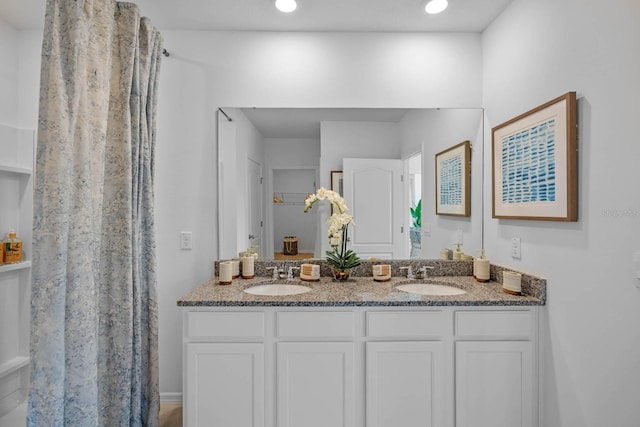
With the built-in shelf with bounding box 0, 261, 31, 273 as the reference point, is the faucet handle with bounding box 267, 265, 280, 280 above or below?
below

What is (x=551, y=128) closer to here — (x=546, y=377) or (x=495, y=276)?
(x=495, y=276)

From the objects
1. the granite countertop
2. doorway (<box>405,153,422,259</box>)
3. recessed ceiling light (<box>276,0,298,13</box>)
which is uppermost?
recessed ceiling light (<box>276,0,298,13</box>)

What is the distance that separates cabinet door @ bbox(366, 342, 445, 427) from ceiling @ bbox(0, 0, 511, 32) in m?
1.90

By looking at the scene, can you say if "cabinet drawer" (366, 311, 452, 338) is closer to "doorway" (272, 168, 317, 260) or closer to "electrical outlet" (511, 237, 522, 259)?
"electrical outlet" (511, 237, 522, 259)

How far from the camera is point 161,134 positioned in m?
2.35

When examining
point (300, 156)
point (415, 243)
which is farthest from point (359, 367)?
point (300, 156)

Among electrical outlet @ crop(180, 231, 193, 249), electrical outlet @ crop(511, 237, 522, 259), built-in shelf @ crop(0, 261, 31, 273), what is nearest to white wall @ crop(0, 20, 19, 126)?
built-in shelf @ crop(0, 261, 31, 273)

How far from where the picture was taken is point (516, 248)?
78.9 inches

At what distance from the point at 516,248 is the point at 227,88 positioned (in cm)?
202

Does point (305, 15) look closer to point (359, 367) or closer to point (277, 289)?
point (277, 289)

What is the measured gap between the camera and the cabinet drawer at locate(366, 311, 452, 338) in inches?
71.0

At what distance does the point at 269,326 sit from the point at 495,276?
4.61 ft

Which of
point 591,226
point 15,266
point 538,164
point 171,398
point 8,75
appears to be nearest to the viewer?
point 591,226

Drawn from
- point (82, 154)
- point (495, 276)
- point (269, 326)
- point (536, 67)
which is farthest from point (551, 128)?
point (82, 154)
